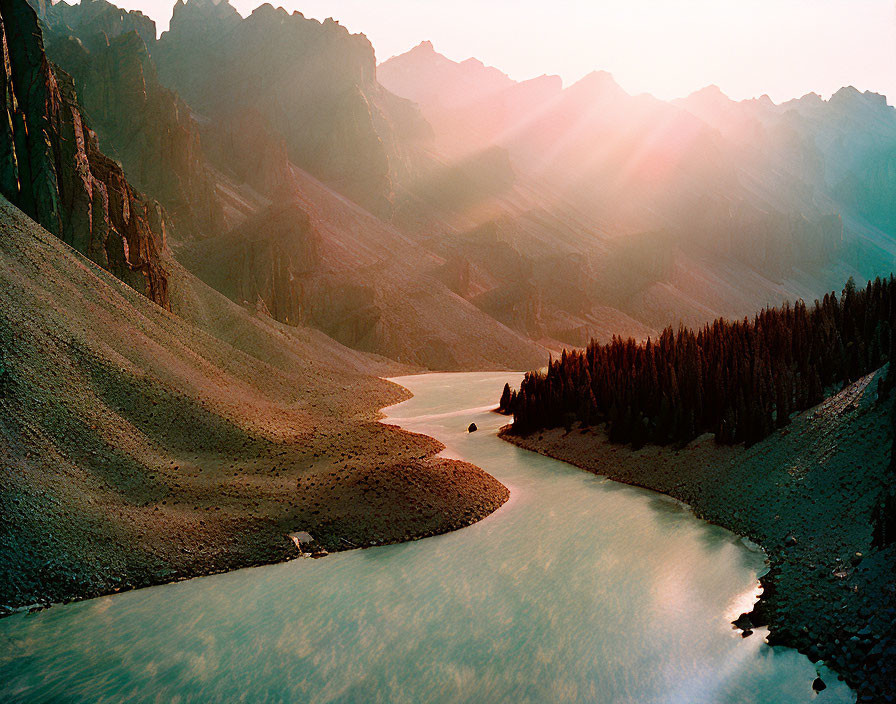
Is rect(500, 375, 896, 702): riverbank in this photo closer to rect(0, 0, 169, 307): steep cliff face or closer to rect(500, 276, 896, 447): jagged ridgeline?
rect(500, 276, 896, 447): jagged ridgeline

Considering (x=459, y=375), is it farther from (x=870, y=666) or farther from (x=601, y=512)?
(x=870, y=666)

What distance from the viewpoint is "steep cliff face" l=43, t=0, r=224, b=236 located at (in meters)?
92.8

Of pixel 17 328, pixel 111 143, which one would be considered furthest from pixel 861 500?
pixel 111 143

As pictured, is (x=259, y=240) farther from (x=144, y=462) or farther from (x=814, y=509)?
(x=814, y=509)

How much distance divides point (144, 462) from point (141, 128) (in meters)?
89.3

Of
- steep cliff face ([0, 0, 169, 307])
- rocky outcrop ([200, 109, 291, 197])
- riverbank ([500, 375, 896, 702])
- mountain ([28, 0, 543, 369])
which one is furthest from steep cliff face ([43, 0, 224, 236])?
riverbank ([500, 375, 896, 702])

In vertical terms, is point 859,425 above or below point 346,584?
above

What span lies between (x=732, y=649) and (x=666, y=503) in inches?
548

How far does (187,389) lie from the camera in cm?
3475

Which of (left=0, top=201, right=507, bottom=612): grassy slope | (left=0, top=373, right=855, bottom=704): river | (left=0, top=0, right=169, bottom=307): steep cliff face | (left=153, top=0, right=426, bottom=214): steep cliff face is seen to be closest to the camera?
(left=0, top=373, right=855, bottom=704): river

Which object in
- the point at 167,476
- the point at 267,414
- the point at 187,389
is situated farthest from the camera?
the point at 267,414

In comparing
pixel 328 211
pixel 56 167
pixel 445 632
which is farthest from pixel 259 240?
pixel 445 632

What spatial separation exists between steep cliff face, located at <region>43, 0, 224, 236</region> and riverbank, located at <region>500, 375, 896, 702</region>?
7766 cm

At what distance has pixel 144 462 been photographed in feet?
88.5
